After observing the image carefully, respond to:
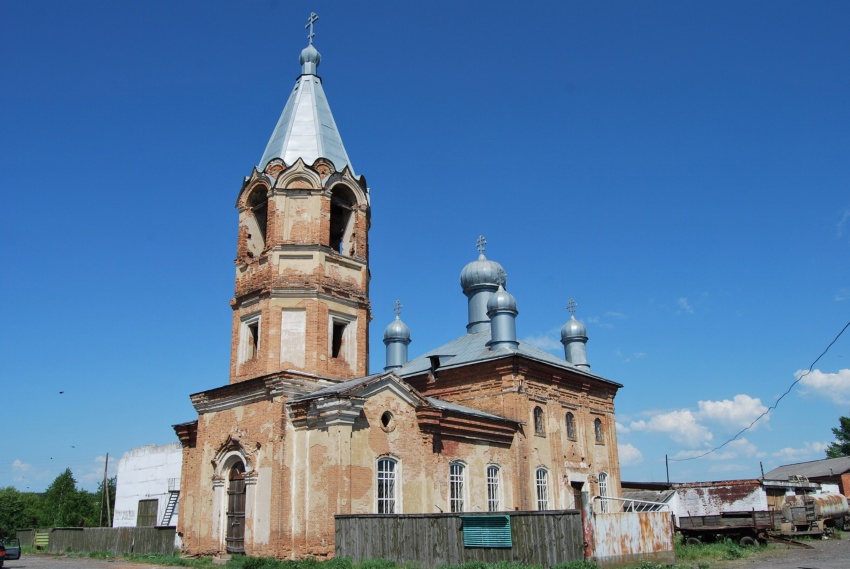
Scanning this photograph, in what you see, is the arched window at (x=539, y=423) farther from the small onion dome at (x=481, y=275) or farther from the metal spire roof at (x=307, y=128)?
the metal spire roof at (x=307, y=128)

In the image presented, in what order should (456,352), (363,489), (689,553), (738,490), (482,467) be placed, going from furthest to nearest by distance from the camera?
(738,490) < (456,352) < (482,467) < (689,553) < (363,489)

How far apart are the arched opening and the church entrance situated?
7319mm

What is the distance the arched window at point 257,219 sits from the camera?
75.6 ft

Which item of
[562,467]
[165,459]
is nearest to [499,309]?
[562,467]

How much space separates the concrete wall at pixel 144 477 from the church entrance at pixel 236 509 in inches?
638

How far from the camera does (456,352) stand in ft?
93.9

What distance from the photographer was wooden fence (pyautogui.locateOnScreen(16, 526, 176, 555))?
2461 cm

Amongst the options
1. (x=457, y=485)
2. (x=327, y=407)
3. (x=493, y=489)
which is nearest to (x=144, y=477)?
(x=493, y=489)

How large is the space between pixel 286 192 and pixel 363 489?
30.0ft

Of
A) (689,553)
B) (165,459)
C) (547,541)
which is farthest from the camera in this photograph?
(165,459)

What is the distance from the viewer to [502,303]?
1058 inches

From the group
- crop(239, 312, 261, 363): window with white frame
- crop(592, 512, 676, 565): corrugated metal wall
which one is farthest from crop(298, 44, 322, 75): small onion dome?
crop(592, 512, 676, 565): corrugated metal wall

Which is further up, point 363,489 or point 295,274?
point 295,274

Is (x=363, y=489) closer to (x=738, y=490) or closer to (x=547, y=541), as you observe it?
(x=547, y=541)
